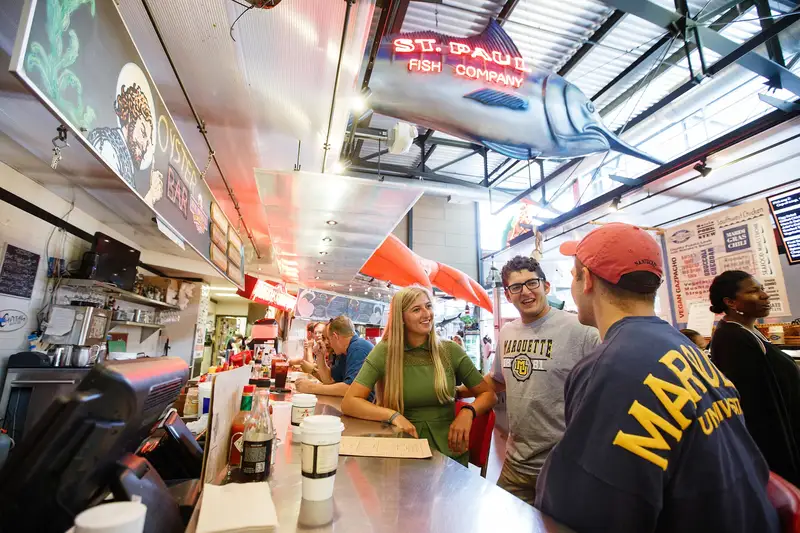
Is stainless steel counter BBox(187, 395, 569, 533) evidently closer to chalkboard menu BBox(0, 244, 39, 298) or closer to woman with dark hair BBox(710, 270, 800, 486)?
woman with dark hair BBox(710, 270, 800, 486)

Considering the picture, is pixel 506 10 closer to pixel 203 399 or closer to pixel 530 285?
pixel 530 285

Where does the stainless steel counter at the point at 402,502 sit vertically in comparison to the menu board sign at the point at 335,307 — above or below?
below

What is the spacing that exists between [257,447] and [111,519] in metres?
0.72

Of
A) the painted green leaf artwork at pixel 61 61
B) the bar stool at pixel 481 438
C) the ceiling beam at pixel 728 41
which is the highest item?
the ceiling beam at pixel 728 41

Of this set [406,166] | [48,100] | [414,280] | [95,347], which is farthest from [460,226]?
[48,100]

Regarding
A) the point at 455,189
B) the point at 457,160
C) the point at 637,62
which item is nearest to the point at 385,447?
the point at 637,62

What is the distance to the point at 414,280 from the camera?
17.8 feet

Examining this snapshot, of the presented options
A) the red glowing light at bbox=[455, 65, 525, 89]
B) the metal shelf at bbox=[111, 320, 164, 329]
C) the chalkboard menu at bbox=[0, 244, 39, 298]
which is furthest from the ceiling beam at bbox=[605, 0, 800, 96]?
the metal shelf at bbox=[111, 320, 164, 329]

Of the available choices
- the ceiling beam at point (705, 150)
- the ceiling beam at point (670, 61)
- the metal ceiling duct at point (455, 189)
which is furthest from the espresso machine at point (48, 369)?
the ceiling beam at point (670, 61)

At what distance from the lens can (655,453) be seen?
2.97 ft

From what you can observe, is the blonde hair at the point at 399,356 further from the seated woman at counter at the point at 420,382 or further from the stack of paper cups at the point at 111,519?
the stack of paper cups at the point at 111,519

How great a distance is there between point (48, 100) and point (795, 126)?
584cm

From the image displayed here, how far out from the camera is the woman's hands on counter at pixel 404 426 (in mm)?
1849

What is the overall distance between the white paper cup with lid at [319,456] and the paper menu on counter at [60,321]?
5285 mm
